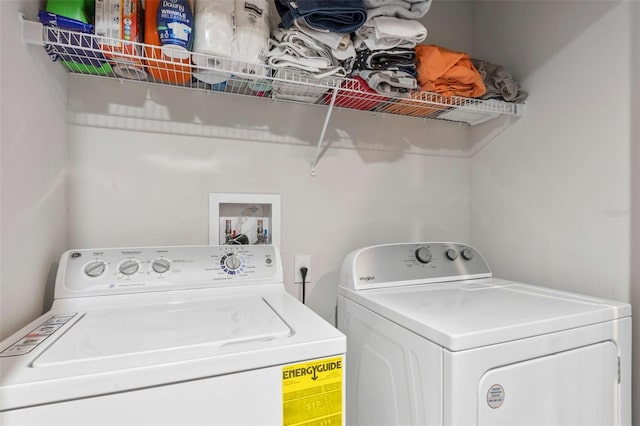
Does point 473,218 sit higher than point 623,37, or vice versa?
point 623,37

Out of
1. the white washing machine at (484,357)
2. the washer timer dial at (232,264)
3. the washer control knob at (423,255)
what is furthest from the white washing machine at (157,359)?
the washer control knob at (423,255)

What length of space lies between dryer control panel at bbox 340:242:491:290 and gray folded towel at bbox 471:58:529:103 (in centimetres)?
69

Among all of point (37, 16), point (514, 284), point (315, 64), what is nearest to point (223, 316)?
point (315, 64)

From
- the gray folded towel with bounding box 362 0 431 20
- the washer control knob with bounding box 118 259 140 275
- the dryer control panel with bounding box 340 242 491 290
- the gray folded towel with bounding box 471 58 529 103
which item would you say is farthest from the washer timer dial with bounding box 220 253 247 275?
the gray folded towel with bounding box 471 58 529 103

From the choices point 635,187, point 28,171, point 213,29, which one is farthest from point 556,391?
point 28,171

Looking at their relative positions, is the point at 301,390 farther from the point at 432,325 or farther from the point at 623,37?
the point at 623,37

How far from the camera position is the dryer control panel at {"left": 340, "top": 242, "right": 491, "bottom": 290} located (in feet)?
4.46

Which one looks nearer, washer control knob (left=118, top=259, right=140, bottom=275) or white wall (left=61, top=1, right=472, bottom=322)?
washer control knob (left=118, top=259, right=140, bottom=275)

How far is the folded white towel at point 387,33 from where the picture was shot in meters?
1.21

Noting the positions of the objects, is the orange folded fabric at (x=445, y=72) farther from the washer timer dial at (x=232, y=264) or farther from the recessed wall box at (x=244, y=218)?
the washer timer dial at (x=232, y=264)

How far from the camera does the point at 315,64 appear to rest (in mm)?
1204

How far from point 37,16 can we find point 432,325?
1463 mm

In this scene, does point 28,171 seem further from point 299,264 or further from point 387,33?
point 387,33

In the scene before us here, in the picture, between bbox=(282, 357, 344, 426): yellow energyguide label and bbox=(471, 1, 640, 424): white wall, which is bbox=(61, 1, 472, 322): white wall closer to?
bbox=(471, 1, 640, 424): white wall
